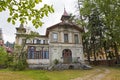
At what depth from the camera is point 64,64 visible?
3878 cm

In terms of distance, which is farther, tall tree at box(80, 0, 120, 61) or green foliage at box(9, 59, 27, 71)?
tall tree at box(80, 0, 120, 61)

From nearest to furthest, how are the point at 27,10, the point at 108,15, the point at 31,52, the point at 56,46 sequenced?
1. the point at 27,10
2. the point at 31,52
3. the point at 56,46
4. the point at 108,15

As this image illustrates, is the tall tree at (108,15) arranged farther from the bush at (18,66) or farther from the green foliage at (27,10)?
the green foliage at (27,10)

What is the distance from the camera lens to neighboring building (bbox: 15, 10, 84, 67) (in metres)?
40.2

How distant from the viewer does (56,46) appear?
41.4m

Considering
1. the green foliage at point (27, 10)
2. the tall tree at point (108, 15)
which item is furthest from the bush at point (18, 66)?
the green foliage at point (27, 10)

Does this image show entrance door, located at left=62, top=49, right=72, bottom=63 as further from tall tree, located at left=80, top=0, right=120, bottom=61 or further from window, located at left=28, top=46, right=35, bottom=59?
tall tree, located at left=80, top=0, right=120, bottom=61

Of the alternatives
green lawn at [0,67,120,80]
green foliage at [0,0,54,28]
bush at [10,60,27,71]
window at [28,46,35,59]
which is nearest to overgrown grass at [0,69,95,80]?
green lawn at [0,67,120,80]

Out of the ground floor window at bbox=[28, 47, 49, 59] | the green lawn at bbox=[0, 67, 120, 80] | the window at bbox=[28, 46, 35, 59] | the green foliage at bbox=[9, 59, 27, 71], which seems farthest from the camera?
the ground floor window at bbox=[28, 47, 49, 59]

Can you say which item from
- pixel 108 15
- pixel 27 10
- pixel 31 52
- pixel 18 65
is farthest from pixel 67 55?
pixel 27 10

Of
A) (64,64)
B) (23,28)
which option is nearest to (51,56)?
(64,64)

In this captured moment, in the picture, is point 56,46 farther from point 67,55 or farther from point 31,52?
point 31,52

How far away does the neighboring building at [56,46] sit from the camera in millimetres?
40219

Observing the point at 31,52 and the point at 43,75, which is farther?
the point at 31,52
